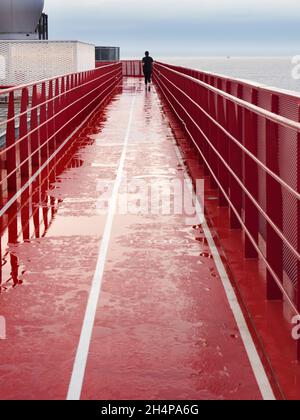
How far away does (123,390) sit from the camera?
4.73 m

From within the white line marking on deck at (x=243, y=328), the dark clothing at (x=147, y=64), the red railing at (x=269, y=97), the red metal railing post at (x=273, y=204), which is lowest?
the white line marking on deck at (x=243, y=328)

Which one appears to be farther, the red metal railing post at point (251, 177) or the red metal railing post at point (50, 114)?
the red metal railing post at point (50, 114)

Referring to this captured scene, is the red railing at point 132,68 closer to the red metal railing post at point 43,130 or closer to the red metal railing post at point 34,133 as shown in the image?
the red metal railing post at point 43,130

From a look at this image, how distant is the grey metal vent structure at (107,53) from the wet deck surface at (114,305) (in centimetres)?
8306

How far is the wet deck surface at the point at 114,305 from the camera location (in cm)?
491

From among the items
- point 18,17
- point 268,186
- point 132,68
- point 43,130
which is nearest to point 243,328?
point 268,186

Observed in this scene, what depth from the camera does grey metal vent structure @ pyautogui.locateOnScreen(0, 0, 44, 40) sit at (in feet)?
184

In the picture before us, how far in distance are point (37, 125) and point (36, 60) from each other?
30.3 meters

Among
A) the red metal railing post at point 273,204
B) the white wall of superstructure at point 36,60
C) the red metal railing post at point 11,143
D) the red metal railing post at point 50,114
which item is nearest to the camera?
the red metal railing post at point 273,204

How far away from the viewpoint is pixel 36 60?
4319cm

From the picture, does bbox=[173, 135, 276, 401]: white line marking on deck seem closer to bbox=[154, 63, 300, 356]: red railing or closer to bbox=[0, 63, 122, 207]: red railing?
bbox=[154, 63, 300, 356]: red railing

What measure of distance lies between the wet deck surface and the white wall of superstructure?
31.2 metres

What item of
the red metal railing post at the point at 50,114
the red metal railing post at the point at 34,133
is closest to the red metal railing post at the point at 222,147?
the red metal railing post at the point at 34,133

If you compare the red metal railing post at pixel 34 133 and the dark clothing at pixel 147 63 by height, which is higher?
the dark clothing at pixel 147 63
